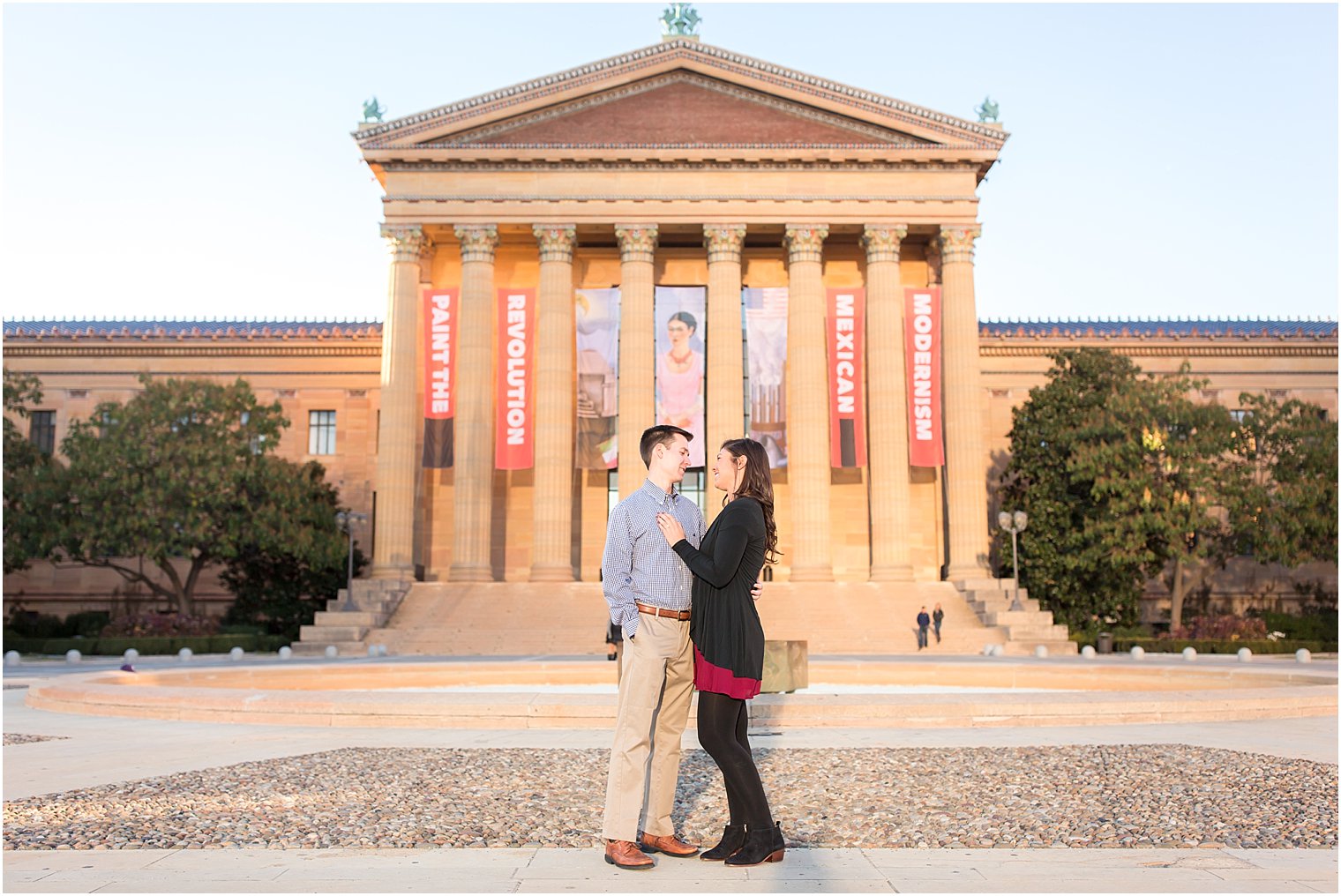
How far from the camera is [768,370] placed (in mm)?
48094

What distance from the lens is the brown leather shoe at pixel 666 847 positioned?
292 inches

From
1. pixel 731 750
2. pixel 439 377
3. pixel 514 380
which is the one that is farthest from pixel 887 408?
pixel 731 750

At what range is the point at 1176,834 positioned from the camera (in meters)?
8.07

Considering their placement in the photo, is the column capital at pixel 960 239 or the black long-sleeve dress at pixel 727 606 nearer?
the black long-sleeve dress at pixel 727 606

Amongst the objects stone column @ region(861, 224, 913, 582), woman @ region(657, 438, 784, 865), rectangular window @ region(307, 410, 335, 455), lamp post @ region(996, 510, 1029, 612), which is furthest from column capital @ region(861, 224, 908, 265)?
woman @ region(657, 438, 784, 865)

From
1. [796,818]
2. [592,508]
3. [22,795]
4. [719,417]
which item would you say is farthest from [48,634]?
[796,818]

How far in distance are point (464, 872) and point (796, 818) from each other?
9.49 feet

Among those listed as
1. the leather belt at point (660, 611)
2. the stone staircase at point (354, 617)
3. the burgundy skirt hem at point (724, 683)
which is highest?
the leather belt at point (660, 611)

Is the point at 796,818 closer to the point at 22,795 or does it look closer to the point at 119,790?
the point at 119,790

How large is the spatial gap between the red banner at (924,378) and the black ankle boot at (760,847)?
134 ft

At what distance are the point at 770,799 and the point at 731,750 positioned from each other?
8.11 ft

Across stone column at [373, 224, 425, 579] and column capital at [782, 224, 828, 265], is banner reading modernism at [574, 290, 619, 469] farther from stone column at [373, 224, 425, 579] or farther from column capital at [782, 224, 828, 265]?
column capital at [782, 224, 828, 265]

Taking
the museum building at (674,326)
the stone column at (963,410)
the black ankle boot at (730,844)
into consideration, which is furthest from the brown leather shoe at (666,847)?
the stone column at (963,410)

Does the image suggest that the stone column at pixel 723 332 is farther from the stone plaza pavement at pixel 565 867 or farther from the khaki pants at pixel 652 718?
the khaki pants at pixel 652 718
